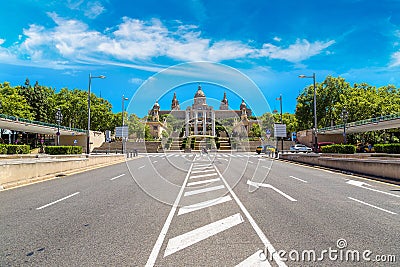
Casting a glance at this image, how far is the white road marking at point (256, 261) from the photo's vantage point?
464 cm

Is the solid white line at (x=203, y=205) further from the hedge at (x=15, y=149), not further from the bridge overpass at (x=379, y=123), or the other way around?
the bridge overpass at (x=379, y=123)

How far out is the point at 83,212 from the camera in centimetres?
826

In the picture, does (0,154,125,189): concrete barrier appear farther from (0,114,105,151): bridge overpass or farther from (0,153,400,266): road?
(0,114,105,151): bridge overpass

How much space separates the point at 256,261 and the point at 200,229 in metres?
2.00

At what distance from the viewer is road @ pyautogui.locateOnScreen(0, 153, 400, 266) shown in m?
4.92

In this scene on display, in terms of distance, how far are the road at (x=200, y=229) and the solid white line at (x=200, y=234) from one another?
18mm

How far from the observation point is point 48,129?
2365 inches

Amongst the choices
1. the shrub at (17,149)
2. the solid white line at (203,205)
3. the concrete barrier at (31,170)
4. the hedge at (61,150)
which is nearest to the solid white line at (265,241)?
the solid white line at (203,205)

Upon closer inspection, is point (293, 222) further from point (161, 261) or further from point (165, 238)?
point (161, 261)

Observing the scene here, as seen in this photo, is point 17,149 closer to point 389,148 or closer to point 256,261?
point 256,261

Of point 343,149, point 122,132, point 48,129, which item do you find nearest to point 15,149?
point 122,132

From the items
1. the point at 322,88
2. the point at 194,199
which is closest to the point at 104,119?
the point at 322,88

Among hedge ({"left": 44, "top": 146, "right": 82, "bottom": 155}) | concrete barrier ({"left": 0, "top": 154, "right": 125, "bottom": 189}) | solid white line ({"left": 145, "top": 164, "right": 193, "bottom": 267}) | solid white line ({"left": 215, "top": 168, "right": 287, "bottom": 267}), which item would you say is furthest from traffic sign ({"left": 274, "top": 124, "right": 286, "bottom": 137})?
Answer: solid white line ({"left": 145, "top": 164, "right": 193, "bottom": 267})

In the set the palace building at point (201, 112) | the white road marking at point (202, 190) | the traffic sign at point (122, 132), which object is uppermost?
the palace building at point (201, 112)
